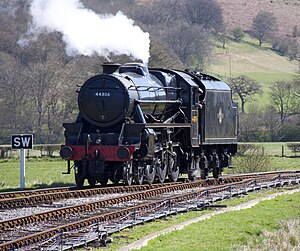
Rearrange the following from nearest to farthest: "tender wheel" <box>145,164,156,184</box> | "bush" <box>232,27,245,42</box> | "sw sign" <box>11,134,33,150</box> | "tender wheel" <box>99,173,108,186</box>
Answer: "tender wheel" <box>145,164,156,184</box>
"tender wheel" <box>99,173,108,186</box>
"sw sign" <box>11,134,33,150</box>
"bush" <box>232,27,245,42</box>

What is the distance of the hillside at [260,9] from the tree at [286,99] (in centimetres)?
7497

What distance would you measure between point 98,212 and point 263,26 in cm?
14801

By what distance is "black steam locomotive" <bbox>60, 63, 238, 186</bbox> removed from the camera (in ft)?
81.9

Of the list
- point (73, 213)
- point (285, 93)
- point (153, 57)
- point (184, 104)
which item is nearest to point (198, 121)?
point (184, 104)

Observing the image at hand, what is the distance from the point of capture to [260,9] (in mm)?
181125

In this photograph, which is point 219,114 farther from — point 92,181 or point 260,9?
point 260,9

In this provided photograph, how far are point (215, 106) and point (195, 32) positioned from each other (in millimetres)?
87001

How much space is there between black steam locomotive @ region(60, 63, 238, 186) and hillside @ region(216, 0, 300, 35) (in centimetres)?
13531

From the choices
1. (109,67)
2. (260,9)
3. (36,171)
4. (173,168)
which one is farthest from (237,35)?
(109,67)

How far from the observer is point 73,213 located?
18703 millimetres

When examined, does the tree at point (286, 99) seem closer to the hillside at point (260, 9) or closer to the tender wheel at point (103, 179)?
the tender wheel at point (103, 179)

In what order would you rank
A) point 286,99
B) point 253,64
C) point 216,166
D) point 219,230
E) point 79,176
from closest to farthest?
point 219,230 < point 79,176 < point 216,166 < point 286,99 < point 253,64

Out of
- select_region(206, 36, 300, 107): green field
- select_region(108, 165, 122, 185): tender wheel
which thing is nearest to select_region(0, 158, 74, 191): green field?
select_region(108, 165, 122, 185): tender wheel

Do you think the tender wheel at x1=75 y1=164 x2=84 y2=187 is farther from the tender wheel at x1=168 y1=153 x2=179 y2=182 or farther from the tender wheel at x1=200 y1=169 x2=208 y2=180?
the tender wheel at x1=200 y1=169 x2=208 y2=180
